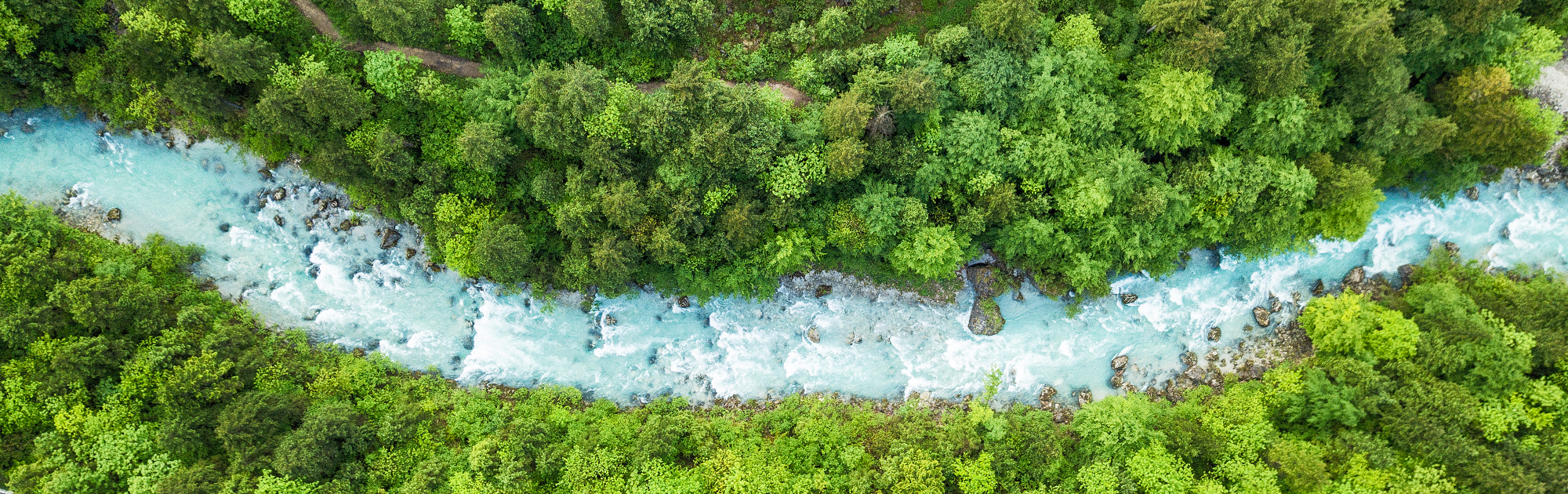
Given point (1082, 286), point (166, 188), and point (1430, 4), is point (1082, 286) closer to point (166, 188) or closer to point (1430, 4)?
point (1430, 4)

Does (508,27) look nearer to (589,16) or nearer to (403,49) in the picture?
(589,16)

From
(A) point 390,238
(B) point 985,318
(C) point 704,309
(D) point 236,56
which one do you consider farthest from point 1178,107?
(D) point 236,56

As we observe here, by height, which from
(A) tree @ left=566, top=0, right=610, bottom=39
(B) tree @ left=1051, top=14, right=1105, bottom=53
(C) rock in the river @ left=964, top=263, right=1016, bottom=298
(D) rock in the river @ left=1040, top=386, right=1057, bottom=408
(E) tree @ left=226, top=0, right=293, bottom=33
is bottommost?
(D) rock in the river @ left=1040, top=386, right=1057, bottom=408

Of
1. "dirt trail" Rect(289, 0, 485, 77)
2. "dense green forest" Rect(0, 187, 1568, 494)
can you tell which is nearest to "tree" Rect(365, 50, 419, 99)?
"dirt trail" Rect(289, 0, 485, 77)

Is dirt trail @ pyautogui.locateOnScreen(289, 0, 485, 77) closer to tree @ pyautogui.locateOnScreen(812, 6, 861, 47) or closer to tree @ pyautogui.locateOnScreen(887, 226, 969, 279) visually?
tree @ pyautogui.locateOnScreen(812, 6, 861, 47)

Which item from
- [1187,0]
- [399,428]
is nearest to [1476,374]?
[1187,0]

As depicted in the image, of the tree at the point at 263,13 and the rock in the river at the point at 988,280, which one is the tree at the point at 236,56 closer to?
the tree at the point at 263,13
